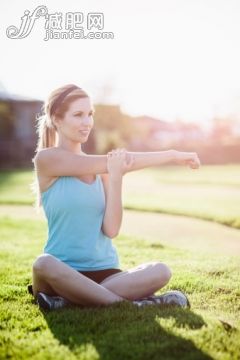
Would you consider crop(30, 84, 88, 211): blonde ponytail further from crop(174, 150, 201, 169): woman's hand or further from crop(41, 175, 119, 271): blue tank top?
crop(174, 150, 201, 169): woman's hand

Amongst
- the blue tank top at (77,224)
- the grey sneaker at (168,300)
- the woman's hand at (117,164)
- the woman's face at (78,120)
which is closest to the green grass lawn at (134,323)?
the grey sneaker at (168,300)

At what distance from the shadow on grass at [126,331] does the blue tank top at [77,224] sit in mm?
368

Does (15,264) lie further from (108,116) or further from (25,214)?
(108,116)

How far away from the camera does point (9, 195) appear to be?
13664 millimetres

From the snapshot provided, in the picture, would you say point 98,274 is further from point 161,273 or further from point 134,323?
point 134,323

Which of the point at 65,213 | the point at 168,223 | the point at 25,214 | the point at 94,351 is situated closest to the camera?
the point at 94,351

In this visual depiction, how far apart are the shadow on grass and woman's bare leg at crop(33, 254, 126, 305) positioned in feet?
0.22

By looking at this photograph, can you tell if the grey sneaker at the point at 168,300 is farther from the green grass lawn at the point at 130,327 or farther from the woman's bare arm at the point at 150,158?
the woman's bare arm at the point at 150,158

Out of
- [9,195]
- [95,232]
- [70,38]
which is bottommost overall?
[9,195]

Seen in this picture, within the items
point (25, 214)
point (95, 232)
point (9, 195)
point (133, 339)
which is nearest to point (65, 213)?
point (95, 232)

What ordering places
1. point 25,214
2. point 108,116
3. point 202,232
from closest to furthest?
point 202,232
point 25,214
point 108,116

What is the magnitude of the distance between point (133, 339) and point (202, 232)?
16.3ft

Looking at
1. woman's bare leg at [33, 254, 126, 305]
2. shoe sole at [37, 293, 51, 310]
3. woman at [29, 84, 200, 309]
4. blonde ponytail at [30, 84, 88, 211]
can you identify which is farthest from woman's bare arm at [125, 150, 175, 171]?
shoe sole at [37, 293, 51, 310]

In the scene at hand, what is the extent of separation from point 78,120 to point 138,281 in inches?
48.9
